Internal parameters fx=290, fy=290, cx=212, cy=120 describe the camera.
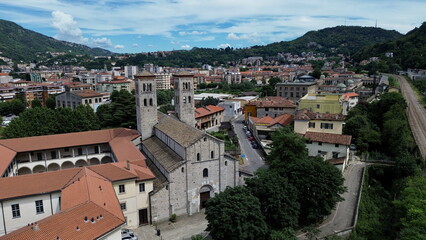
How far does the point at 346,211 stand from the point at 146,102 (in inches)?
1244

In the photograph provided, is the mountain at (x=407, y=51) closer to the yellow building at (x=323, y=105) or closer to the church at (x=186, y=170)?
the yellow building at (x=323, y=105)

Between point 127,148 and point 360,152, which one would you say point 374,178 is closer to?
point 360,152

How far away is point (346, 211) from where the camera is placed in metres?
35.1

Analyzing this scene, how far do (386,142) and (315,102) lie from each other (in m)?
16.2

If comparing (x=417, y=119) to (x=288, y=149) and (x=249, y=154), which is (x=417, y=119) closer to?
(x=249, y=154)

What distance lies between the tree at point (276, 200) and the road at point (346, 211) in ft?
14.6

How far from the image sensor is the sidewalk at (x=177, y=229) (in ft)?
101

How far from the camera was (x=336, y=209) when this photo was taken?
3556 cm

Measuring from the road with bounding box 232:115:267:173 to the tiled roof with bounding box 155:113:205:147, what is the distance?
14.0 meters

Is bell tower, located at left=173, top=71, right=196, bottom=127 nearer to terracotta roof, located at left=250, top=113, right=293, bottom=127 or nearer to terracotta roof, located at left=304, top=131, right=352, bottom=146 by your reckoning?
terracotta roof, located at left=304, top=131, right=352, bottom=146

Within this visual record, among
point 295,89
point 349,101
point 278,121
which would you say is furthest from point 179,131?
point 295,89

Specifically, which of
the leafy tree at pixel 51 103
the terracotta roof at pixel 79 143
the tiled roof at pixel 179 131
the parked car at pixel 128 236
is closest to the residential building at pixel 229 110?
the tiled roof at pixel 179 131

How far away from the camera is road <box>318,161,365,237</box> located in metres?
31.9

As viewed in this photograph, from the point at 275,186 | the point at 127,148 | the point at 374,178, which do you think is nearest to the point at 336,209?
the point at 275,186
